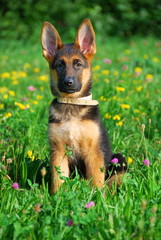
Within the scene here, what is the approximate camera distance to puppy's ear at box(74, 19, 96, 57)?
4.31m

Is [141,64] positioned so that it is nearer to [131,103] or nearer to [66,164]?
[131,103]

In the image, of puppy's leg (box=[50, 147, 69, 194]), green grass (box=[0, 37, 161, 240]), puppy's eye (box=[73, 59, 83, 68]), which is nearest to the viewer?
green grass (box=[0, 37, 161, 240])

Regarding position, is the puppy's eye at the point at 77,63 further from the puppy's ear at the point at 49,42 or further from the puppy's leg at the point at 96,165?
the puppy's leg at the point at 96,165

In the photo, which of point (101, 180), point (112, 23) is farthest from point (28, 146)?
point (112, 23)

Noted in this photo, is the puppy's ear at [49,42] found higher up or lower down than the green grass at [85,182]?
higher up

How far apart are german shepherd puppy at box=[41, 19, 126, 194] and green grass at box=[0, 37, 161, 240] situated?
0.77 feet

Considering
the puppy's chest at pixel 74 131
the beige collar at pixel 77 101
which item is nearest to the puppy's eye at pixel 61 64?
the beige collar at pixel 77 101

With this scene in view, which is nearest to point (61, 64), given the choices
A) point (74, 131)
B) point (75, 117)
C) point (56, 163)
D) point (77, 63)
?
point (77, 63)

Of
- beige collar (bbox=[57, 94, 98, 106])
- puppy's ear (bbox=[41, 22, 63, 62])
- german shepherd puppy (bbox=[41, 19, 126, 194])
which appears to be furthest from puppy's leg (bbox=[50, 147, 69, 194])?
puppy's ear (bbox=[41, 22, 63, 62])

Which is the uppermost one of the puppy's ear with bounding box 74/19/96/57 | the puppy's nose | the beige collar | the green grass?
the puppy's ear with bounding box 74/19/96/57

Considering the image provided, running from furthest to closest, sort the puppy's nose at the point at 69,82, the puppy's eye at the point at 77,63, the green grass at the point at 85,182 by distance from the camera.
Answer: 1. the puppy's eye at the point at 77,63
2. the puppy's nose at the point at 69,82
3. the green grass at the point at 85,182

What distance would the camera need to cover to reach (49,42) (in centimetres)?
450

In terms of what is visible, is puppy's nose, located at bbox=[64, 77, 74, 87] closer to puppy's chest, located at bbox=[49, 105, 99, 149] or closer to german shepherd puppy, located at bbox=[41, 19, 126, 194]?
german shepherd puppy, located at bbox=[41, 19, 126, 194]

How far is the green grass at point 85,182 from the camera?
287 cm
